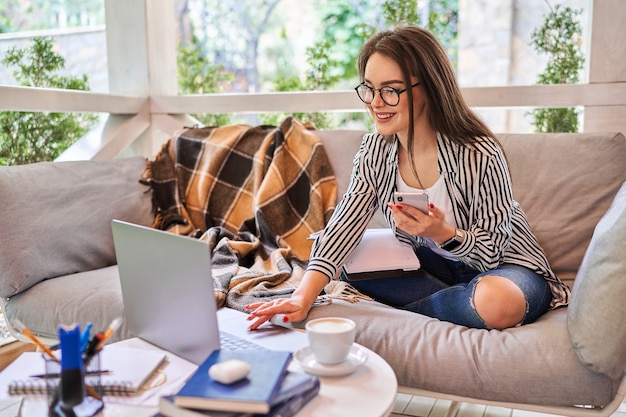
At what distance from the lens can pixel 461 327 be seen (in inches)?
58.0

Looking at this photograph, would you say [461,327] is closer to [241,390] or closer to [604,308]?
[604,308]

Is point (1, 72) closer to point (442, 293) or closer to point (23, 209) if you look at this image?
point (23, 209)

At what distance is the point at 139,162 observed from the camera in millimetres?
2420

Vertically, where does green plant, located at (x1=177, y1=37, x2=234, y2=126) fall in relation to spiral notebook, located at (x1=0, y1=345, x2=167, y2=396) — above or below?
above

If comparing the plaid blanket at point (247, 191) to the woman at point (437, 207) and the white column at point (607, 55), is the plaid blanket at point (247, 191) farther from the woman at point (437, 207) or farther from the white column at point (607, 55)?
the white column at point (607, 55)

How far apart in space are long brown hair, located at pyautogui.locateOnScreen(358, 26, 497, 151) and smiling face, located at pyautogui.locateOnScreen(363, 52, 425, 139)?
1cm

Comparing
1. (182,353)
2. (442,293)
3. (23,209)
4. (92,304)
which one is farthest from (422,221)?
(23,209)

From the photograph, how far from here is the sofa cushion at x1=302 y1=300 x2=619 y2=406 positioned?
129 centimetres

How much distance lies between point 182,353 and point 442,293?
0.72 metres

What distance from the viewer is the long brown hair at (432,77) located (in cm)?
156

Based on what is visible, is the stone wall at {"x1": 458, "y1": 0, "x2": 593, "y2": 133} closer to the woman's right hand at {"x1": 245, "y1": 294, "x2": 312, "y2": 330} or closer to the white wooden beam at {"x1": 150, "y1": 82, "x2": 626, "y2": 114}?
the white wooden beam at {"x1": 150, "y1": 82, "x2": 626, "y2": 114}

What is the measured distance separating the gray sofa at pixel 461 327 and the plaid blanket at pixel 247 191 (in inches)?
3.3

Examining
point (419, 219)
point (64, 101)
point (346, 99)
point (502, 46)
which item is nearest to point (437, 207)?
point (419, 219)

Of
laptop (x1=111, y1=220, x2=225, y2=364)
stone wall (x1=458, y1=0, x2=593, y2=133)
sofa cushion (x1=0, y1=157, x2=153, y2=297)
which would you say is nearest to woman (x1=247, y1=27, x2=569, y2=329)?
laptop (x1=111, y1=220, x2=225, y2=364)
